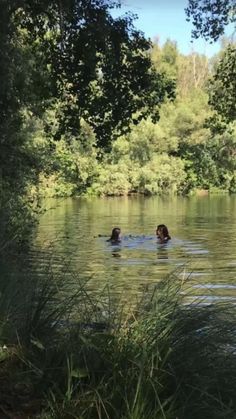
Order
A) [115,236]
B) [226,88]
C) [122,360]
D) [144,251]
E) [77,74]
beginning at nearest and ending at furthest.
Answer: [122,360] → [77,74] → [226,88] → [144,251] → [115,236]

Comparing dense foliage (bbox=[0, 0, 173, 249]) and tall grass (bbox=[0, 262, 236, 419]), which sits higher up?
dense foliage (bbox=[0, 0, 173, 249])

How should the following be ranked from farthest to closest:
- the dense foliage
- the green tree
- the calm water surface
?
1. the green tree
2. the calm water surface
3. the dense foliage

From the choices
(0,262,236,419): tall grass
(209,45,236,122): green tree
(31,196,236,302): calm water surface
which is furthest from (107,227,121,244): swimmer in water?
(0,262,236,419): tall grass

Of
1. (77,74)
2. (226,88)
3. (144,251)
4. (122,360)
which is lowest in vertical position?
(144,251)

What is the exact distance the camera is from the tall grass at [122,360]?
3504 millimetres

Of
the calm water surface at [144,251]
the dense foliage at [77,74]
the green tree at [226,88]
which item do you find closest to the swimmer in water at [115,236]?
the calm water surface at [144,251]

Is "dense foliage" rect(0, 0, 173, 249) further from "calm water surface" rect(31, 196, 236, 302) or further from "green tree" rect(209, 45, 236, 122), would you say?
"calm water surface" rect(31, 196, 236, 302)

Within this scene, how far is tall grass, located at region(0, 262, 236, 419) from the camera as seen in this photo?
11.5 feet

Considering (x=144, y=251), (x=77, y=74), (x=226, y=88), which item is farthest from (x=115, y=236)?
(x=77, y=74)

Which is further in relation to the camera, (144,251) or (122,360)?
(144,251)

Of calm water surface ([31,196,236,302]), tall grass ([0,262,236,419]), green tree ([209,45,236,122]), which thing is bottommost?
calm water surface ([31,196,236,302])

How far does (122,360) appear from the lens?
3.83 metres

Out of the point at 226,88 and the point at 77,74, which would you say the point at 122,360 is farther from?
the point at 226,88

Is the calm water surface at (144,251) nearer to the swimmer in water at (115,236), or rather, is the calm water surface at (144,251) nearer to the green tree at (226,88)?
the swimmer in water at (115,236)
